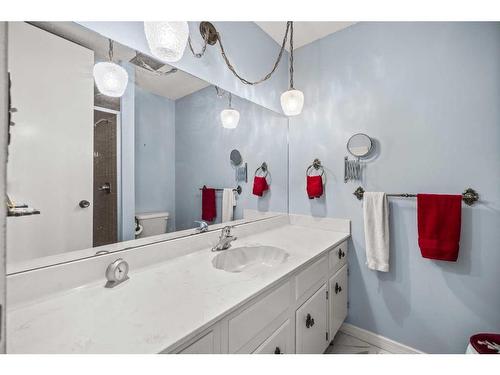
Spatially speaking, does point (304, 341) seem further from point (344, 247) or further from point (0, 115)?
point (0, 115)

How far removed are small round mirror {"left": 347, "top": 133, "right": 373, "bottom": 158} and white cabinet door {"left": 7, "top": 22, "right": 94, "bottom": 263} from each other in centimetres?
152

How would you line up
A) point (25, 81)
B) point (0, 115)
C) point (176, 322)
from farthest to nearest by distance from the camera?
point (25, 81) < point (176, 322) < point (0, 115)

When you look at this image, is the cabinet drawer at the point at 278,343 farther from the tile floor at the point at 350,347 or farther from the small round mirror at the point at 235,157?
the small round mirror at the point at 235,157

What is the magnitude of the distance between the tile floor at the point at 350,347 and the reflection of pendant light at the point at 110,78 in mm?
1924

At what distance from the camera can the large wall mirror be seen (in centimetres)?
72

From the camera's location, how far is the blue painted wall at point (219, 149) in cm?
124

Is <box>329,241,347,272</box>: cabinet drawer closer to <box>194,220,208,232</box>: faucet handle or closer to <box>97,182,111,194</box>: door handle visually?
<box>194,220,208,232</box>: faucet handle

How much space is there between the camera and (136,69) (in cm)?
101

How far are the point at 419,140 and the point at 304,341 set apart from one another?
4.39 feet

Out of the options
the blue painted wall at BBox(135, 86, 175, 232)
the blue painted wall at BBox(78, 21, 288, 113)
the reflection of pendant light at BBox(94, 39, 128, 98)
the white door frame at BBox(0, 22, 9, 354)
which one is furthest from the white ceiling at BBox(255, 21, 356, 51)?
the white door frame at BBox(0, 22, 9, 354)

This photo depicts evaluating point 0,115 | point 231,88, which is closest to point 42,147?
point 0,115

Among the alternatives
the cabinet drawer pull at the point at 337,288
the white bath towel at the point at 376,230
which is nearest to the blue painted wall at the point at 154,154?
the cabinet drawer pull at the point at 337,288

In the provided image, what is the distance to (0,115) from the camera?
25 cm

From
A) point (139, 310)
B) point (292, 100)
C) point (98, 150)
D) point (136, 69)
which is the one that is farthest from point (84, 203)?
point (292, 100)
